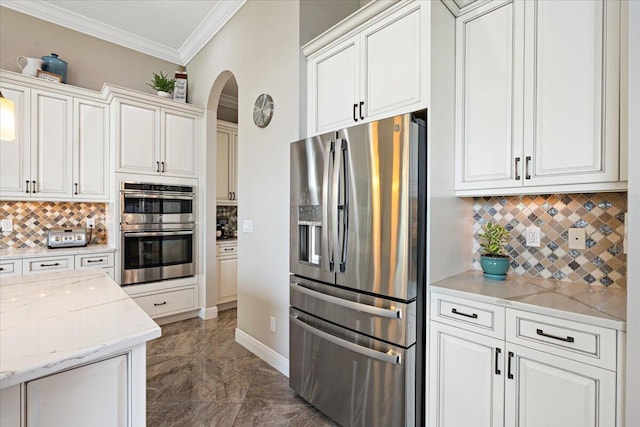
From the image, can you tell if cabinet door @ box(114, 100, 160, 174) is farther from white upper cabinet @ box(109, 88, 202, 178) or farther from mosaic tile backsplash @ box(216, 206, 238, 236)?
mosaic tile backsplash @ box(216, 206, 238, 236)

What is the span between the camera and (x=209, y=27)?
138 inches

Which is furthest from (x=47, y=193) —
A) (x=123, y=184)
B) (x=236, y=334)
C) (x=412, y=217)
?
(x=412, y=217)

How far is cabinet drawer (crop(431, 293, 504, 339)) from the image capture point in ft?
4.71

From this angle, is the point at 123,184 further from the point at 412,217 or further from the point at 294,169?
the point at 412,217

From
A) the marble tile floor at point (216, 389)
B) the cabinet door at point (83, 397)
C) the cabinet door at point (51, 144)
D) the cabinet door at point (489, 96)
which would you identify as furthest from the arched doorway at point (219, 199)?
the cabinet door at point (83, 397)

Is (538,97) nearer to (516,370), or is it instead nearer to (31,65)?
(516,370)

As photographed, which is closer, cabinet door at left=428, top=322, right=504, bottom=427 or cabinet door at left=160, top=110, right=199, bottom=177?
cabinet door at left=428, top=322, right=504, bottom=427

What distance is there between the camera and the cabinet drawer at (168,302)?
3416 millimetres

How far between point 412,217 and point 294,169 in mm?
993

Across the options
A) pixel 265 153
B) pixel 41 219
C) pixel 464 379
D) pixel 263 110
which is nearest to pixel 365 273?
pixel 464 379

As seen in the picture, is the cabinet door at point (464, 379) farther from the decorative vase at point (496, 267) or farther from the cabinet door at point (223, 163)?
the cabinet door at point (223, 163)

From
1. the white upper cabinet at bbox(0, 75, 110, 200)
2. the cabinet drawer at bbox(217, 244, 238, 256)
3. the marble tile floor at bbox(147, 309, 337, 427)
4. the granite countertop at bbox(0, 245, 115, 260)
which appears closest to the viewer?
the marble tile floor at bbox(147, 309, 337, 427)

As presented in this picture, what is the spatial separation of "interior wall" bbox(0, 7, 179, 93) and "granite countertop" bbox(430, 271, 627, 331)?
14.2 ft

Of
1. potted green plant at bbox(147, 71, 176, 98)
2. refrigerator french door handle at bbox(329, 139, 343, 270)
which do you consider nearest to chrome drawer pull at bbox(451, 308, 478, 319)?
refrigerator french door handle at bbox(329, 139, 343, 270)
